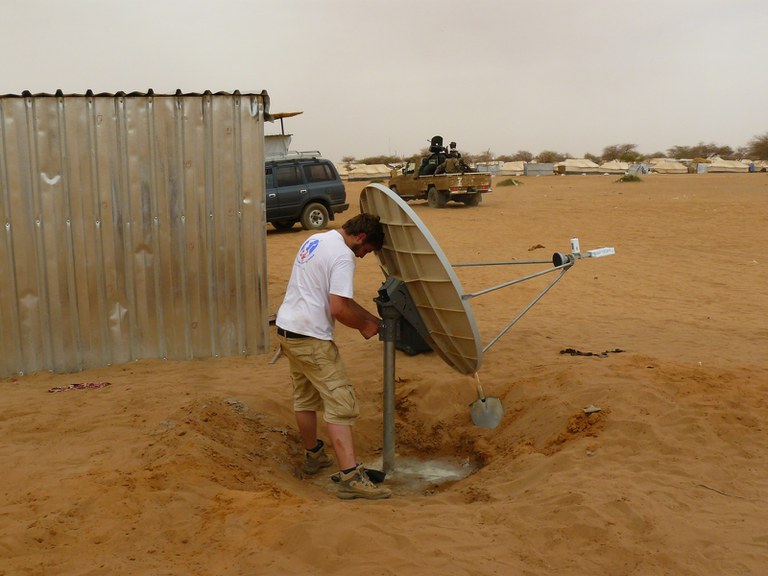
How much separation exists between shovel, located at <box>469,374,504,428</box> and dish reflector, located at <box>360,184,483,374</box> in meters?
0.91

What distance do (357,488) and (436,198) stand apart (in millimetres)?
21545

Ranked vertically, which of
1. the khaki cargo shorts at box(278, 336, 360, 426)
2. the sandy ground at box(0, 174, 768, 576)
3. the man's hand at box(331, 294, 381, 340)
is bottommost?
the sandy ground at box(0, 174, 768, 576)

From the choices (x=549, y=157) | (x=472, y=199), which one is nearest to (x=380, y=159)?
(x=549, y=157)

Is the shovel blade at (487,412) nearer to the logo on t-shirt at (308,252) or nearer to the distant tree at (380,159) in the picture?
the logo on t-shirt at (308,252)

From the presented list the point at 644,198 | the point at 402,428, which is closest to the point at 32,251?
the point at 402,428

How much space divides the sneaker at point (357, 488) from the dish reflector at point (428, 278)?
1102 millimetres

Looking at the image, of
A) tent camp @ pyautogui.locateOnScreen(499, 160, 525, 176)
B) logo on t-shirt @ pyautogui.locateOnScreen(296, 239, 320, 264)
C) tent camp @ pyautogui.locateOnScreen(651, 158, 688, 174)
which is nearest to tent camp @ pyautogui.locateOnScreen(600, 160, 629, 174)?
tent camp @ pyautogui.locateOnScreen(651, 158, 688, 174)

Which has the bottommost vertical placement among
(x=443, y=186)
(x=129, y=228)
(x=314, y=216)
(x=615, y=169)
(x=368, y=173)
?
(x=314, y=216)

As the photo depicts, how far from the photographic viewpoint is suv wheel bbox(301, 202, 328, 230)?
65.4 ft

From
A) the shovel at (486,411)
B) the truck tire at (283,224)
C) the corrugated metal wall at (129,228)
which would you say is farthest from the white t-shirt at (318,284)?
the truck tire at (283,224)

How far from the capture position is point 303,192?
1973 cm

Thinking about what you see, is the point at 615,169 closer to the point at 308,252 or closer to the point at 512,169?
the point at 512,169

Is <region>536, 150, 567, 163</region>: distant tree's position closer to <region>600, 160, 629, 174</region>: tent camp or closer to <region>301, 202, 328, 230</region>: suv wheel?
<region>600, 160, 629, 174</region>: tent camp

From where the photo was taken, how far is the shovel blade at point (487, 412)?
6328mm
